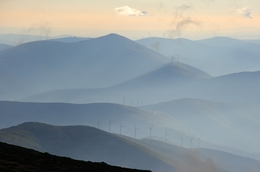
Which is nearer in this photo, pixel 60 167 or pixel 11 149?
pixel 60 167

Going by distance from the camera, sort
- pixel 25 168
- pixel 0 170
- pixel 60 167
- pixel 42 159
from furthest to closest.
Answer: pixel 42 159, pixel 60 167, pixel 25 168, pixel 0 170

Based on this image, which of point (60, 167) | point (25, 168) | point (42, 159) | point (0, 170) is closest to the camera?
point (0, 170)

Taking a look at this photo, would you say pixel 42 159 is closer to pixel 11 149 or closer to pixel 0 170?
pixel 11 149

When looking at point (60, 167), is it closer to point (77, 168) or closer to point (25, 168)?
point (77, 168)

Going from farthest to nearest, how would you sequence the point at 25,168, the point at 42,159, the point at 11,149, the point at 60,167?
1. the point at 11,149
2. the point at 42,159
3. the point at 60,167
4. the point at 25,168

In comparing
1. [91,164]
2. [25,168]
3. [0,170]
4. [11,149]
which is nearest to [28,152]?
[11,149]

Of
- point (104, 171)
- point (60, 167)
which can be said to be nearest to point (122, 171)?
point (104, 171)
